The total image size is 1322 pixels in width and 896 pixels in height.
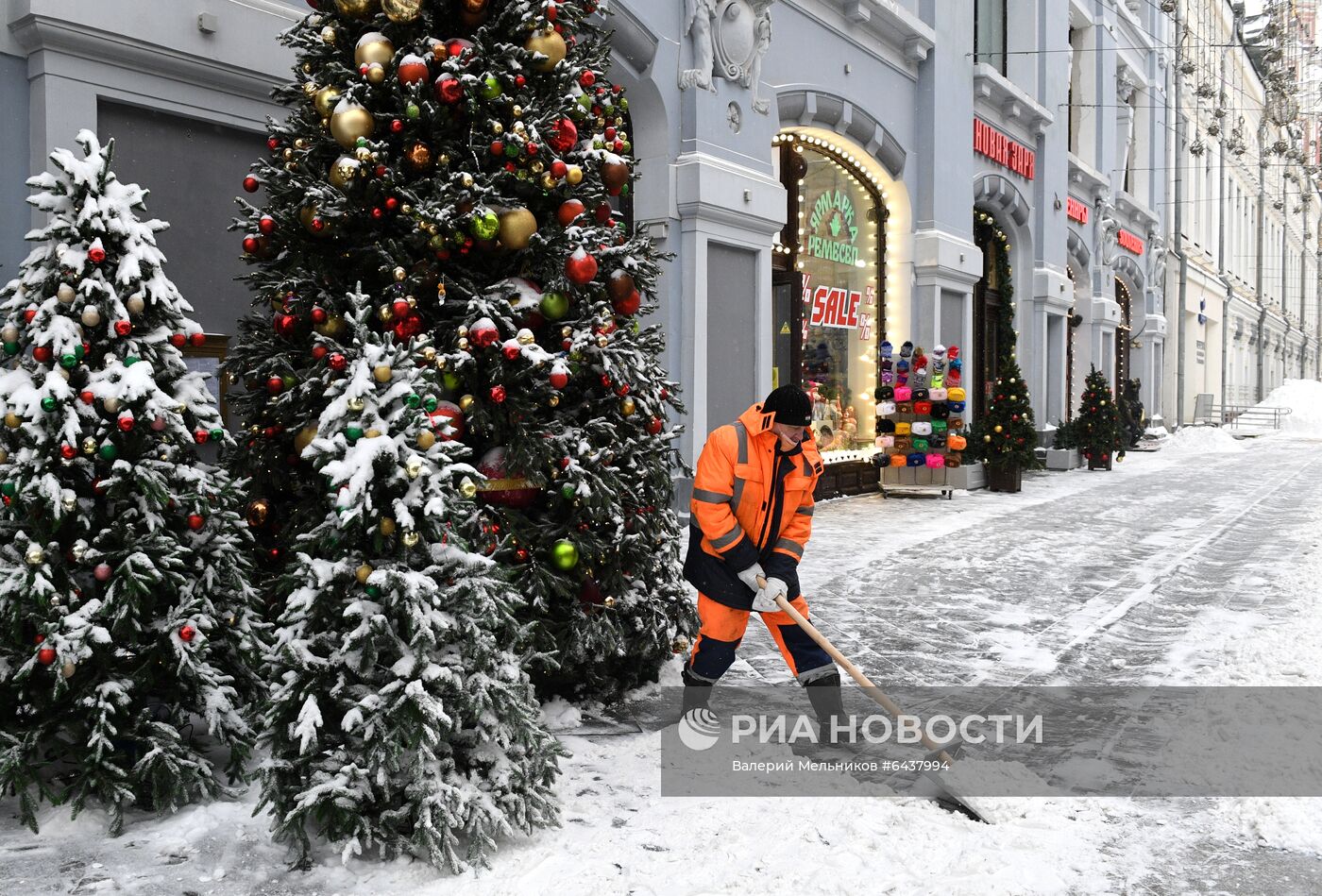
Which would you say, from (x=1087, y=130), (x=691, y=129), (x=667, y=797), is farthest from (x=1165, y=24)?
(x=667, y=797)

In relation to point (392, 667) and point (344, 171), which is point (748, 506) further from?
point (344, 171)

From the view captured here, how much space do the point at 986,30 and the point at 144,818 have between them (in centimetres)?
1900

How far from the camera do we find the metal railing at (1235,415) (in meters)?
36.5

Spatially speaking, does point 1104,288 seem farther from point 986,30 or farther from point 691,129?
point 691,129

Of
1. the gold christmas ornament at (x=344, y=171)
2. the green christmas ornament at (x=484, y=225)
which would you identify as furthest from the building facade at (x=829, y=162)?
the gold christmas ornament at (x=344, y=171)

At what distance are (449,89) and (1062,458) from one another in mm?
17632

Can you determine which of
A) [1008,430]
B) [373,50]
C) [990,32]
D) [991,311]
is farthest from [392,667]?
[990,32]

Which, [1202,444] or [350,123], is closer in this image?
[350,123]

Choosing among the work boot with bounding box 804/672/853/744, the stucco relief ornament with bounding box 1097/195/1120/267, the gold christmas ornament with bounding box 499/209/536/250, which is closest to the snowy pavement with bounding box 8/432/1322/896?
the work boot with bounding box 804/672/853/744

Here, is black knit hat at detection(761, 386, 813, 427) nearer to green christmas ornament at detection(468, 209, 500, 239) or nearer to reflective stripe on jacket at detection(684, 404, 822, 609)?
reflective stripe on jacket at detection(684, 404, 822, 609)

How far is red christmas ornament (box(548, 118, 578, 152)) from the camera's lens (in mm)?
4652

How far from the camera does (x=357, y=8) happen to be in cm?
449

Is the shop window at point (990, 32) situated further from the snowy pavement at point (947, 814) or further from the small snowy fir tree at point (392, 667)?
the small snowy fir tree at point (392, 667)

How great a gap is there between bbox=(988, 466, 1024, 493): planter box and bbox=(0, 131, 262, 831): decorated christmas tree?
12936 millimetres
